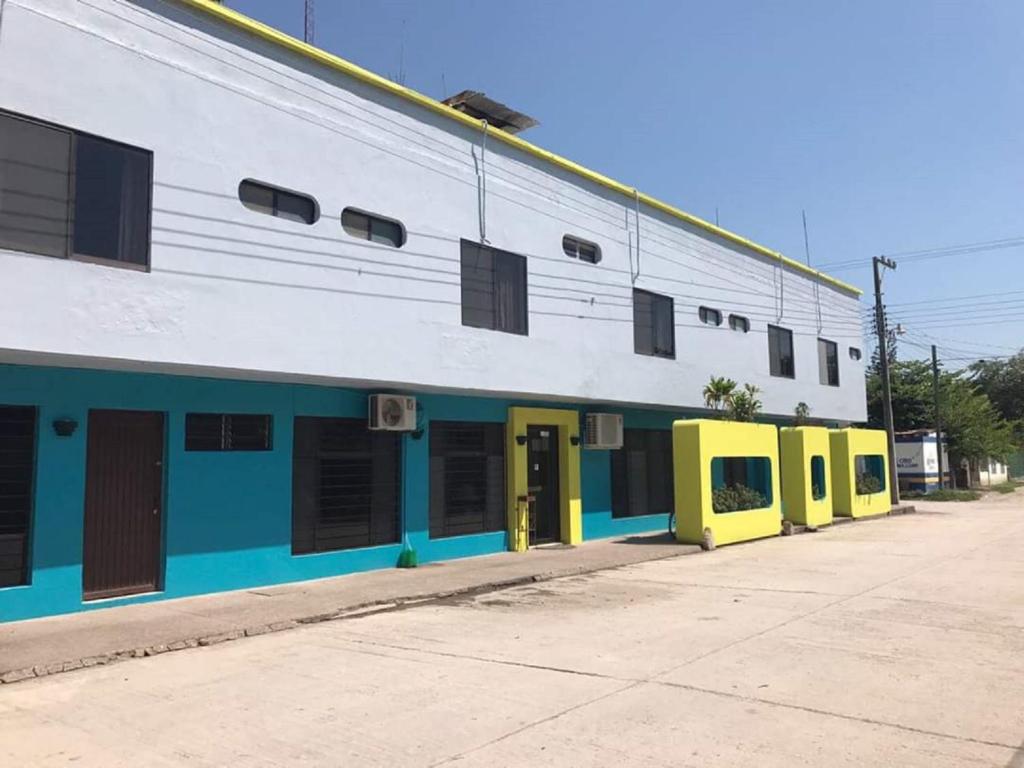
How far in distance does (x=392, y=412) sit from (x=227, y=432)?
2.65 m

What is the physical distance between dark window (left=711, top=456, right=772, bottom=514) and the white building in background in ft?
9.60

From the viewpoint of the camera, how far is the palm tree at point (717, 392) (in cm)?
2002

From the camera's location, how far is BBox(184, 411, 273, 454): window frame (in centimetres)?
1137

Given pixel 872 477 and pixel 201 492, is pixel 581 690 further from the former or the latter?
pixel 872 477

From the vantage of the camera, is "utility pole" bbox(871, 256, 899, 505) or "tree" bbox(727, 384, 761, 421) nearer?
"tree" bbox(727, 384, 761, 421)

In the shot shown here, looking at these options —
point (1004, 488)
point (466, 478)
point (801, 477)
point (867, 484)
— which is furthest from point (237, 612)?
point (1004, 488)

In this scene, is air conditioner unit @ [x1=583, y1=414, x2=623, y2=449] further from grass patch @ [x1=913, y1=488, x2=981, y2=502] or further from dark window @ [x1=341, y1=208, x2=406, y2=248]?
grass patch @ [x1=913, y1=488, x2=981, y2=502]

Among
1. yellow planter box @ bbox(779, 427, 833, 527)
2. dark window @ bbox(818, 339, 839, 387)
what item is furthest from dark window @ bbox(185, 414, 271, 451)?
dark window @ bbox(818, 339, 839, 387)

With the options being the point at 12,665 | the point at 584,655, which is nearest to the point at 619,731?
the point at 584,655

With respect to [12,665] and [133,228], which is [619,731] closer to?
[12,665]

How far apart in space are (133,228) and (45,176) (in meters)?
1.02

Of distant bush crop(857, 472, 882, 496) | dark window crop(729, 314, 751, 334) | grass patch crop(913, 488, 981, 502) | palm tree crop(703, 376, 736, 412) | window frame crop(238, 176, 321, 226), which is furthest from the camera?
grass patch crop(913, 488, 981, 502)

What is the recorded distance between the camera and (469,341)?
552 inches

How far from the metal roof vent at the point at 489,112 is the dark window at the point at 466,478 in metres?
5.90
